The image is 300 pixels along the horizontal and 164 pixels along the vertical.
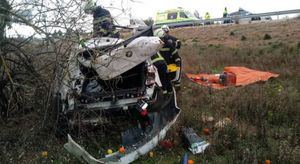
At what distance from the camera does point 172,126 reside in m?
6.01

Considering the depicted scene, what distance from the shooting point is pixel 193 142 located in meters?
5.55

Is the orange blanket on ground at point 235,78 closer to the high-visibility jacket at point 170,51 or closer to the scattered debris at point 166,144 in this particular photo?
the high-visibility jacket at point 170,51

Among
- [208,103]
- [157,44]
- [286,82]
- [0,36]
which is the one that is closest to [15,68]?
[0,36]

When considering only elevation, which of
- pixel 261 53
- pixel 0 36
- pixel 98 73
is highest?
pixel 0 36

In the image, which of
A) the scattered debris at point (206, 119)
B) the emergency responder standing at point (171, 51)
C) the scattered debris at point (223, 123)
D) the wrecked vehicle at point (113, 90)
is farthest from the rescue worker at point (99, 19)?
the emergency responder standing at point (171, 51)

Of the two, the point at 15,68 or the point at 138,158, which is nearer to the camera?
the point at 138,158

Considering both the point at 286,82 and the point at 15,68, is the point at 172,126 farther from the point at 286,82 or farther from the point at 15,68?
the point at 286,82

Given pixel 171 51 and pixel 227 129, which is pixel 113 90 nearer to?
pixel 227 129

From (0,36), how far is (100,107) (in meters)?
1.52

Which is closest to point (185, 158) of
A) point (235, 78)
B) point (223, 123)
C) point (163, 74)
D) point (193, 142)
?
point (193, 142)

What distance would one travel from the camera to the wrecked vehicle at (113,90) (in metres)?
5.55

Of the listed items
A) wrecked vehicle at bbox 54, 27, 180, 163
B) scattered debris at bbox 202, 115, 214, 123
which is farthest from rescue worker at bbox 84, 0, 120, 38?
scattered debris at bbox 202, 115, 214, 123

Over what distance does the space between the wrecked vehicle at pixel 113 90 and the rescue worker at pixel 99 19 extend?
0.13 m

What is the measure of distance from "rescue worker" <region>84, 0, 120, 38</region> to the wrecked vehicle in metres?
0.13
